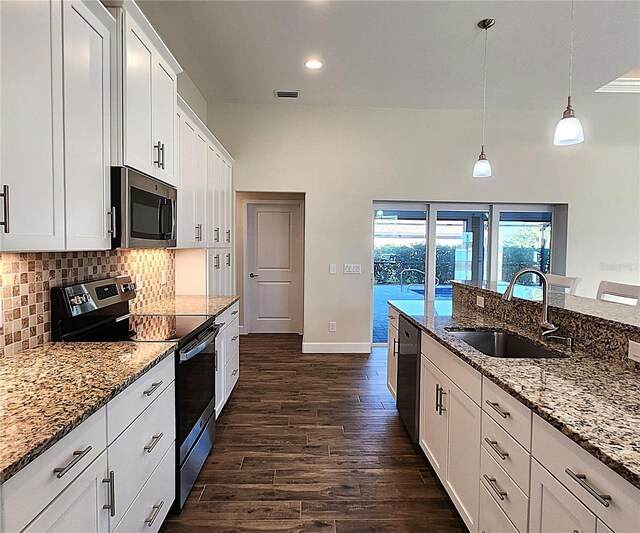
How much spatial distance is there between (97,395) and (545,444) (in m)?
1.38

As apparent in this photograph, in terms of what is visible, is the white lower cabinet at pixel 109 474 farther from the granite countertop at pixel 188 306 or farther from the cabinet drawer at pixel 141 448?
the granite countertop at pixel 188 306

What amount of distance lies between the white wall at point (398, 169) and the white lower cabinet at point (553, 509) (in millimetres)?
4050

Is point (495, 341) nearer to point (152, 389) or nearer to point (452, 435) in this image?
point (452, 435)

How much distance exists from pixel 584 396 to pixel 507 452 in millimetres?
340

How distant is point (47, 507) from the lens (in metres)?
1.04

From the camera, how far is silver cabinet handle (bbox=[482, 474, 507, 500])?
4.93 feet

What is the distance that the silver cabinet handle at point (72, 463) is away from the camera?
42.6 inches

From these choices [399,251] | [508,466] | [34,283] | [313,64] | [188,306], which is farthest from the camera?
[399,251]

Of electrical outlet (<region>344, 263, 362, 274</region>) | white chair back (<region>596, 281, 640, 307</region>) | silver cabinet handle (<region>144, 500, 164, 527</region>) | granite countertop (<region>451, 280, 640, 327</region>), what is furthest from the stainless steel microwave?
white chair back (<region>596, 281, 640, 307</region>)

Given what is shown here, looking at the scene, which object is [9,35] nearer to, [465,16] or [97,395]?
[97,395]

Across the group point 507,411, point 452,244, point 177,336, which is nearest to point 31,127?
point 177,336

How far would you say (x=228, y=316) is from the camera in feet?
10.9

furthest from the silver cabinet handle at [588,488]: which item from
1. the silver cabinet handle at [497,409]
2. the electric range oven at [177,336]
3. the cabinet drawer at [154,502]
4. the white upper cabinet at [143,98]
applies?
the white upper cabinet at [143,98]

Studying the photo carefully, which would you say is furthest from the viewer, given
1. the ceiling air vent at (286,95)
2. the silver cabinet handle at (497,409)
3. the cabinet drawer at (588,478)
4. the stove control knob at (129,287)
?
the ceiling air vent at (286,95)
